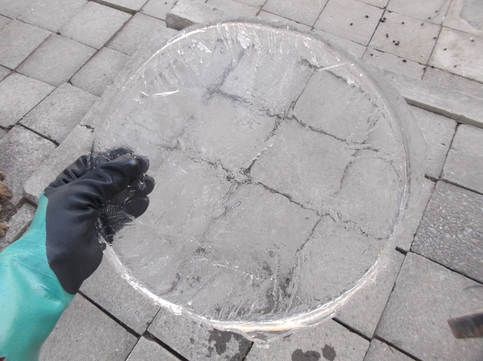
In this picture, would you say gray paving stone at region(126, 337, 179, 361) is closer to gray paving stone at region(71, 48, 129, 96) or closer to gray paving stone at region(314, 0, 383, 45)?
gray paving stone at region(71, 48, 129, 96)

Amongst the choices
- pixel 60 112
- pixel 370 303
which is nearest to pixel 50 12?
pixel 60 112

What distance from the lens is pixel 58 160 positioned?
186 centimetres

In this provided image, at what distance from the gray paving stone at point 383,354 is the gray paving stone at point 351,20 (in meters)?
1.79

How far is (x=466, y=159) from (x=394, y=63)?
75 centimetres

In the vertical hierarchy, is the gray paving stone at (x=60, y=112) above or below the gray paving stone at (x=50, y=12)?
below

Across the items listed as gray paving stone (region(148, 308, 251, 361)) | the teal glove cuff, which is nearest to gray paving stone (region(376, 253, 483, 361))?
gray paving stone (region(148, 308, 251, 361))

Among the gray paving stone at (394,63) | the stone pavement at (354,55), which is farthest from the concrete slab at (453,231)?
the gray paving stone at (394,63)

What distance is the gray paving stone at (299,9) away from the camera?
2.33 metres

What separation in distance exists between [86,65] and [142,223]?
1.26 m

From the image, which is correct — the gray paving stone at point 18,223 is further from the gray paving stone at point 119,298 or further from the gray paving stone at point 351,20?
the gray paving stone at point 351,20

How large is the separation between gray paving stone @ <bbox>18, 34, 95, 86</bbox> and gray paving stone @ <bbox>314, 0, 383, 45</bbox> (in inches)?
64.3

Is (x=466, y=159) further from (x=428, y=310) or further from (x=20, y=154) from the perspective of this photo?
(x=20, y=154)

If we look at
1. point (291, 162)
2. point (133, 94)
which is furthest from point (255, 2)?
point (291, 162)

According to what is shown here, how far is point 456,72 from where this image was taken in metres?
2.06
